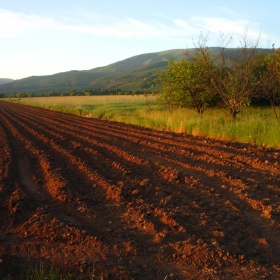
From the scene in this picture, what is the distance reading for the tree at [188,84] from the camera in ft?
63.1

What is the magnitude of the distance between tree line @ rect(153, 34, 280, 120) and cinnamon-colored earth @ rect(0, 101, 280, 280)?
5838 millimetres

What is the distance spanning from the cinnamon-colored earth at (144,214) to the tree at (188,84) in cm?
876

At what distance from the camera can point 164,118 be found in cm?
2002

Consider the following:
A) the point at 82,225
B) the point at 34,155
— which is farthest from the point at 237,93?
the point at 82,225

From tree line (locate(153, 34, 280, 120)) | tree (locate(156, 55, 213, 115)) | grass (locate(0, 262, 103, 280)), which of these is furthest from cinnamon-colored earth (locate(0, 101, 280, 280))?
tree (locate(156, 55, 213, 115))

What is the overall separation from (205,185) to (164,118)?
1246 cm

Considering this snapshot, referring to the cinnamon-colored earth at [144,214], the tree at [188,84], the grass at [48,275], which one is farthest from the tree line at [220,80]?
the grass at [48,275]

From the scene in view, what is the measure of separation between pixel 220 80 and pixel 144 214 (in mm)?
Result: 12204

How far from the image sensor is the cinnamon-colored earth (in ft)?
14.8

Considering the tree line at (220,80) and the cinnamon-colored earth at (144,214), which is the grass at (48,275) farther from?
the tree line at (220,80)

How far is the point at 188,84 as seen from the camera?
19.8 meters

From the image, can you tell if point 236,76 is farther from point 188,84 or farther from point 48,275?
point 48,275

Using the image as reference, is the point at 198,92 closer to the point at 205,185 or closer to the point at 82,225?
the point at 205,185

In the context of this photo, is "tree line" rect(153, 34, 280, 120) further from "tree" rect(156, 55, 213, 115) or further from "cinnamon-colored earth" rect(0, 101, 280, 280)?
"cinnamon-colored earth" rect(0, 101, 280, 280)
